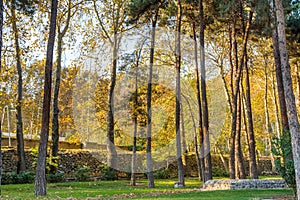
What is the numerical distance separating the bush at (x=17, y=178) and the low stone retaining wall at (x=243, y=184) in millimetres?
7873

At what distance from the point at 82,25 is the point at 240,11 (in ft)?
27.5

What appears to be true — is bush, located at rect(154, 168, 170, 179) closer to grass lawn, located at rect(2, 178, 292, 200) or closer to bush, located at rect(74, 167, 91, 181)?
bush, located at rect(74, 167, 91, 181)

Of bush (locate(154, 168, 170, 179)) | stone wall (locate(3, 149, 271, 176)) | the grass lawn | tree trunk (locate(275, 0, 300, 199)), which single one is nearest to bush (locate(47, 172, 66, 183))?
stone wall (locate(3, 149, 271, 176))

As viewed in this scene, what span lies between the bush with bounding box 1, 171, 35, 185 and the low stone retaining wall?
787 cm

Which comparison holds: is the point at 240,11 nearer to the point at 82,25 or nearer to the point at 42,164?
the point at 82,25

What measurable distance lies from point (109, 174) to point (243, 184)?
8.13m

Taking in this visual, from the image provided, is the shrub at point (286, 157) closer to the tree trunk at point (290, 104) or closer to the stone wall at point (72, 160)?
the tree trunk at point (290, 104)

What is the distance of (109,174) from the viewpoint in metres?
17.1

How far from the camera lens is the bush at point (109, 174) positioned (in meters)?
17.1

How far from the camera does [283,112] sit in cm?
1139

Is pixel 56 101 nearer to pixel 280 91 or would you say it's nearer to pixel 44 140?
pixel 44 140

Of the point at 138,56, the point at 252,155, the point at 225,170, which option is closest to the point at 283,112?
the point at 252,155

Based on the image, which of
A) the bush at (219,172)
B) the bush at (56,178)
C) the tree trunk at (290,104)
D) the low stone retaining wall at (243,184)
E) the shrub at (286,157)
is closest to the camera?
the tree trunk at (290,104)

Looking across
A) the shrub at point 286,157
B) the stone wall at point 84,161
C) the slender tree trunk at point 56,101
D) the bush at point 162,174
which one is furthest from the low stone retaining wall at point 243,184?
the bush at point 162,174
